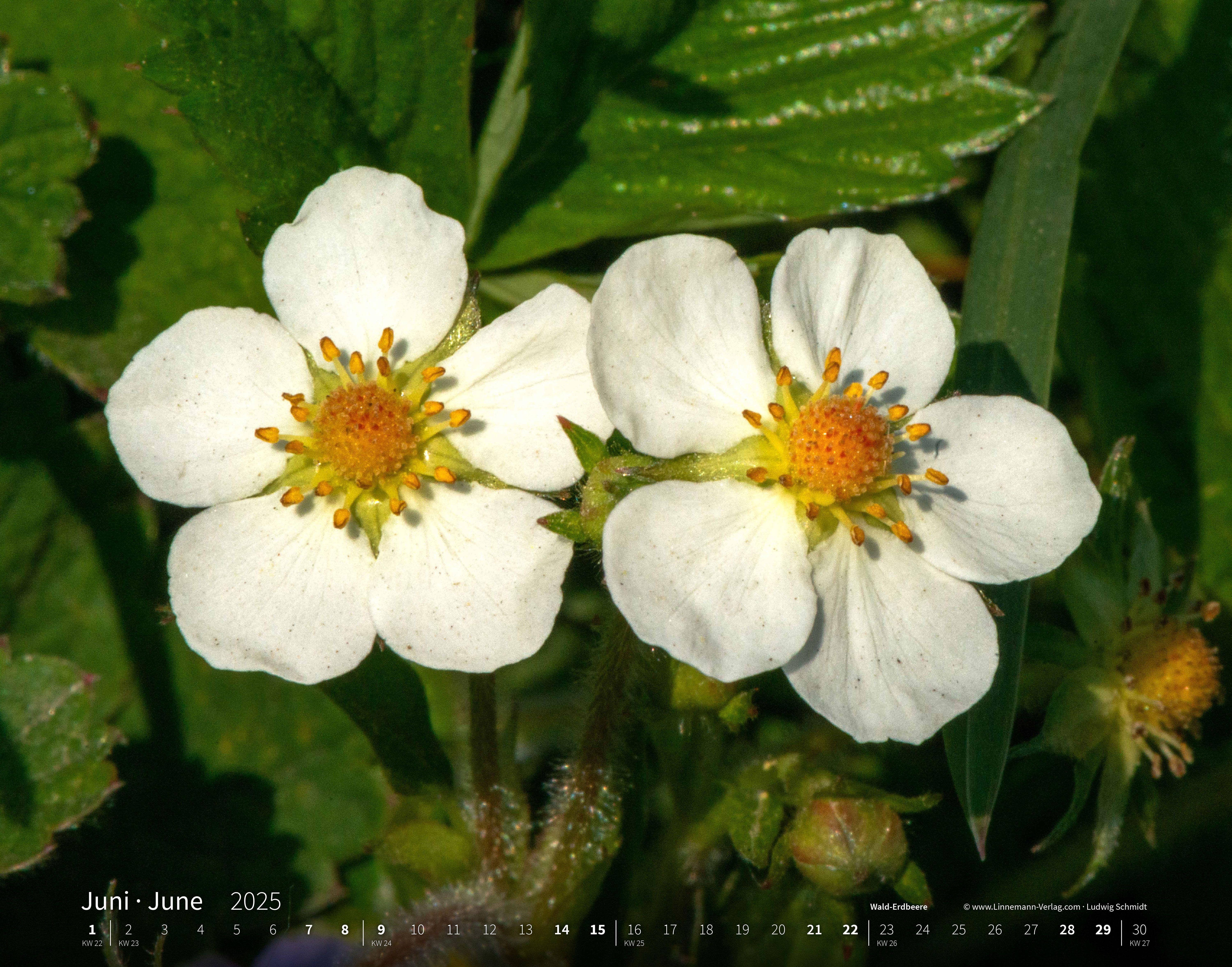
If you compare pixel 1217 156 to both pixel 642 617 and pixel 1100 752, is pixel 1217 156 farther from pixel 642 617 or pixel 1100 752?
pixel 642 617

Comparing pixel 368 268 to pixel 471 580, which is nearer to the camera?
pixel 471 580

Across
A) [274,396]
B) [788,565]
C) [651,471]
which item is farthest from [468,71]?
[788,565]

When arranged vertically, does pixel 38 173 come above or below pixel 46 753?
above

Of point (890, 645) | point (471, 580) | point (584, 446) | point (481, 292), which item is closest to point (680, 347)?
point (584, 446)

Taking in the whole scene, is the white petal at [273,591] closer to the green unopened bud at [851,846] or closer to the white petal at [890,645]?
the white petal at [890,645]

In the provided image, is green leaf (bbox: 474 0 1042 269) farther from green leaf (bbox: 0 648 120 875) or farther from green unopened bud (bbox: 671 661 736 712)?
green leaf (bbox: 0 648 120 875)

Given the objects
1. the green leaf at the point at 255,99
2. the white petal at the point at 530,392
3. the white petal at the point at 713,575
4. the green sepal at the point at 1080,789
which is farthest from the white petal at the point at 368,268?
the green sepal at the point at 1080,789

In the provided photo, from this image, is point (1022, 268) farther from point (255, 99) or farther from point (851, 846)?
point (255, 99)
